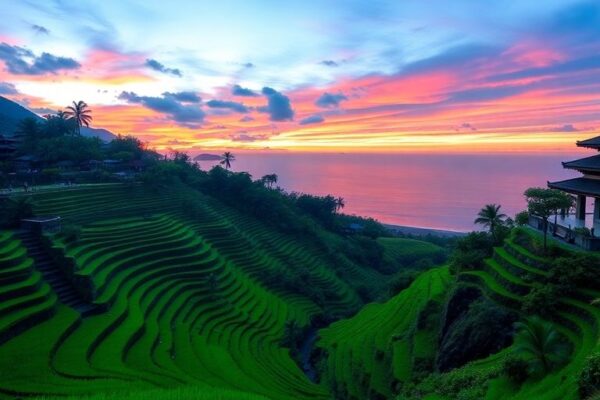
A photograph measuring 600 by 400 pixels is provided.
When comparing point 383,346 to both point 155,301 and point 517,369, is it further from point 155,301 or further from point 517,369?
point 155,301

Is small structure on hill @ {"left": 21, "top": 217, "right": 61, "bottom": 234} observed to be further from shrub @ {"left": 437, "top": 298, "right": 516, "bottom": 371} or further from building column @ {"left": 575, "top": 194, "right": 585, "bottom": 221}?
building column @ {"left": 575, "top": 194, "right": 585, "bottom": 221}

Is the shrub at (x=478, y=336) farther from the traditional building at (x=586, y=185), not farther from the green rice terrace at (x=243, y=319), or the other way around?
the traditional building at (x=586, y=185)

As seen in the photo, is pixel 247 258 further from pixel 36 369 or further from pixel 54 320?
pixel 36 369

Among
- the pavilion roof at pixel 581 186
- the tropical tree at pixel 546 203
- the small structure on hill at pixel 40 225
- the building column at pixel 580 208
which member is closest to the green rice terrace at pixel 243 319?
the small structure on hill at pixel 40 225

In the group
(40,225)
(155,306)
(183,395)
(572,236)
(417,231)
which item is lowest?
(417,231)

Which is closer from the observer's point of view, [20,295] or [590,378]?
[590,378]

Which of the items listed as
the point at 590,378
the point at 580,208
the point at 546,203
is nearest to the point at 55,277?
the point at 590,378

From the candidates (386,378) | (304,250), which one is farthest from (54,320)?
(304,250)
